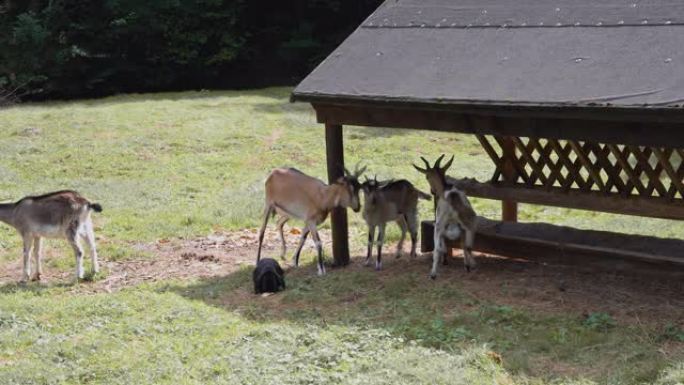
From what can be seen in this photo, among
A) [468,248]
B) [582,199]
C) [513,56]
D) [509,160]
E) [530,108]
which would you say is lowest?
[468,248]

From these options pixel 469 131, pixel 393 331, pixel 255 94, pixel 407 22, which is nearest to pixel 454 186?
pixel 469 131

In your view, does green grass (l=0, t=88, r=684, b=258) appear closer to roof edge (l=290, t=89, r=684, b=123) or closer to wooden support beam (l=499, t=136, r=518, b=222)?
wooden support beam (l=499, t=136, r=518, b=222)

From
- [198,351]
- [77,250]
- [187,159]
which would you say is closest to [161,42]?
[187,159]

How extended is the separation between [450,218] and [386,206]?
95 cm

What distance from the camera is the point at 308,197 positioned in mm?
11383

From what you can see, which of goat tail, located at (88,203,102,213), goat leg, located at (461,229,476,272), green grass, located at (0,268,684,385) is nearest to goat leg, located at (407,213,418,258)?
goat leg, located at (461,229,476,272)

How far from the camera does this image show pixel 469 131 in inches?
385

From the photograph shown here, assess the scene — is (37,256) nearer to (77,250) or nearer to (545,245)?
(77,250)

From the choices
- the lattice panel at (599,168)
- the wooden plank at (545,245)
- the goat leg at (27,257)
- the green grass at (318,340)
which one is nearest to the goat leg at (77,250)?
the goat leg at (27,257)

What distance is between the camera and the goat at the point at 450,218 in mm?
10609

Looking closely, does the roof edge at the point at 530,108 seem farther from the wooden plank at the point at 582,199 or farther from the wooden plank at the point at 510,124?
the wooden plank at the point at 582,199

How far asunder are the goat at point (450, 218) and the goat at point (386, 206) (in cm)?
64

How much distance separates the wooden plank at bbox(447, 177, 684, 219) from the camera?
977 centimetres

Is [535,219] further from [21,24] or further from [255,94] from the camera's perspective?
[21,24]
